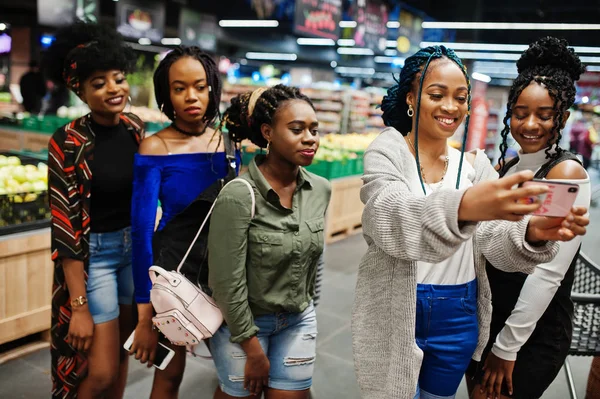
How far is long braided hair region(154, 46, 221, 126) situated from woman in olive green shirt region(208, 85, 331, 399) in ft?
0.78

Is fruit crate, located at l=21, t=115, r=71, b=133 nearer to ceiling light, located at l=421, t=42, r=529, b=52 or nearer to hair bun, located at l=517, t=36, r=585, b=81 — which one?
hair bun, located at l=517, t=36, r=585, b=81

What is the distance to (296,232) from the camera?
166cm

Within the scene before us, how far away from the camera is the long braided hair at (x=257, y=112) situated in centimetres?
171

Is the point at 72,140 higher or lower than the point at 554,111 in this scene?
lower

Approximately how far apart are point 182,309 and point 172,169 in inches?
21.1

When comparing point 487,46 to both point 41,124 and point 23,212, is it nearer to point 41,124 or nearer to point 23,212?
point 41,124

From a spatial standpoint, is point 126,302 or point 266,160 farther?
point 126,302

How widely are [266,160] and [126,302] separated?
3.19 feet

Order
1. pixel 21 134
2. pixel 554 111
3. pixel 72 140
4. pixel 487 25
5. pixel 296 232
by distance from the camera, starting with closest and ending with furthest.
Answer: pixel 554 111
pixel 296 232
pixel 72 140
pixel 21 134
pixel 487 25

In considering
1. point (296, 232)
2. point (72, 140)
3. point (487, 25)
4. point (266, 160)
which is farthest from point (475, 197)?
point (487, 25)

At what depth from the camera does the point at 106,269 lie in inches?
80.6

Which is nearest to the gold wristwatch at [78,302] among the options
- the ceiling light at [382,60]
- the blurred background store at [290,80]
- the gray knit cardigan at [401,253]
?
the blurred background store at [290,80]

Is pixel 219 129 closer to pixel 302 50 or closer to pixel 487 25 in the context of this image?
pixel 487 25

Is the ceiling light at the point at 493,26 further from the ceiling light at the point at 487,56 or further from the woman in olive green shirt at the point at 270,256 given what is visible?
the woman in olive green shirt at the point at 270,256
